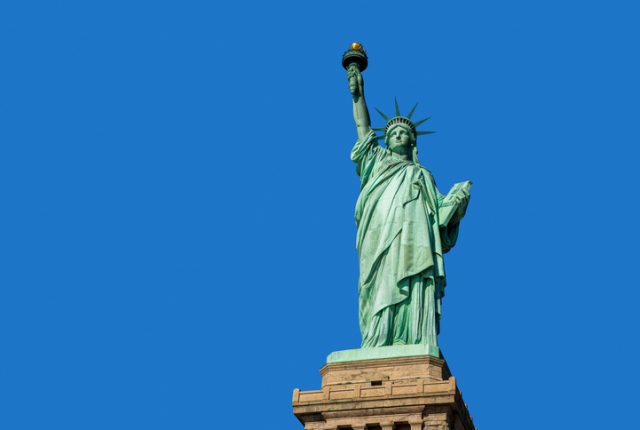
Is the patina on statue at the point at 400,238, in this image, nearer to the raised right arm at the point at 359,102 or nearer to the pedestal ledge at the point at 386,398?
the raised right arm at the point at 359,102

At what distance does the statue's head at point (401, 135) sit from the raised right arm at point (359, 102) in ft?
1.75

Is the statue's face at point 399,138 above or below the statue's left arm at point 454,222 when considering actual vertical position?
above

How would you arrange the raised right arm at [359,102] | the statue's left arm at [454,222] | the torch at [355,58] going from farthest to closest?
the torch at [355,58] → the raised right arm at [359,102] → the statue's left arm at [454,222]

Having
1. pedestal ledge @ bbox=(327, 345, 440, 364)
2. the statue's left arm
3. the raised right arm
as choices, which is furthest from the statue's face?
pedestal ledge @ bbox=(327, 345, 440, 364)

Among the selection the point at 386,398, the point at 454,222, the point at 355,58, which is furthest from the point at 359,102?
the point at 386,398

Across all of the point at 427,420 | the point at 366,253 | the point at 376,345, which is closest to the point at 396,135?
the point at 366,253

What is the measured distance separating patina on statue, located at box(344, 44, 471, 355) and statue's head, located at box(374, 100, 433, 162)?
2 centimetres

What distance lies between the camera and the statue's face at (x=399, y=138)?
33625mm

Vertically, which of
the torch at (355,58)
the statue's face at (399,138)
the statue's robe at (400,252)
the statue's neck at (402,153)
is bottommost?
the statue's robe at (400,252)

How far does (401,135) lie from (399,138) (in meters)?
0.09

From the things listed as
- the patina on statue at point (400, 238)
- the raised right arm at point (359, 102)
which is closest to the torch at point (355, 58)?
the raised right arm at point (359, 102)

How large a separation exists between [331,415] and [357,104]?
29.3 feet

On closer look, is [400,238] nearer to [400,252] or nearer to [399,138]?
[400,252]

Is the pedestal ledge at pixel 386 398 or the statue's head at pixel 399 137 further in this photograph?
the statue's head at pixel 399 137
